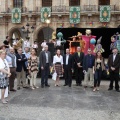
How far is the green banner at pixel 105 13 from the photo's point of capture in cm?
3045

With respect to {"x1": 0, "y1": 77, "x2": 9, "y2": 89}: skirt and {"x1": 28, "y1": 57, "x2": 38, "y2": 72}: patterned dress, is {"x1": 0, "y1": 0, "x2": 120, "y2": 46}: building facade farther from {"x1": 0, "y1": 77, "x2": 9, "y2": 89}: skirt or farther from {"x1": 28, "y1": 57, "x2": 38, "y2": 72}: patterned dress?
{"x1": 0, "y1": 77, "x2": 9, "y2": 89}: skirt

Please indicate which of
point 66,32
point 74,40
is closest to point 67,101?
point 74,40

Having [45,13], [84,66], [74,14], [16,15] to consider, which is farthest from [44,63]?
[16,15]

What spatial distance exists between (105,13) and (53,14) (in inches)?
221

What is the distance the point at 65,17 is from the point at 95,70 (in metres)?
21.2

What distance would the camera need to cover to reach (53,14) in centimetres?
3198

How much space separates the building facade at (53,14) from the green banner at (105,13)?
0.72 metres

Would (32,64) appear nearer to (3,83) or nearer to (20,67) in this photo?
(20,67)

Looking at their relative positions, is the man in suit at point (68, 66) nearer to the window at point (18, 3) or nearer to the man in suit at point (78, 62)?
the man in suit at point (78, 62)

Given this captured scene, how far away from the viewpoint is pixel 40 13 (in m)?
32.2

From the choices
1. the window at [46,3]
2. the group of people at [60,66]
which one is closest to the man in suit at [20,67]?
the group of people at [60,66]

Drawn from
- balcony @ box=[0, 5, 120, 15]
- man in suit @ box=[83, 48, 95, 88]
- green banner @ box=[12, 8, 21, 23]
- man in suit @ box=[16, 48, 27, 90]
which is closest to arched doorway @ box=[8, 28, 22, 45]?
green banner @ box=[12, 8, 21, 23]

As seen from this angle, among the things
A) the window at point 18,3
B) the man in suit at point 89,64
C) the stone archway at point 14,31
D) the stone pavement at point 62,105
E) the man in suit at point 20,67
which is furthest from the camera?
the stone archway at point 14,31

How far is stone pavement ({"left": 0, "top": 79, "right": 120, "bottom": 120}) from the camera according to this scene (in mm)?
7414
